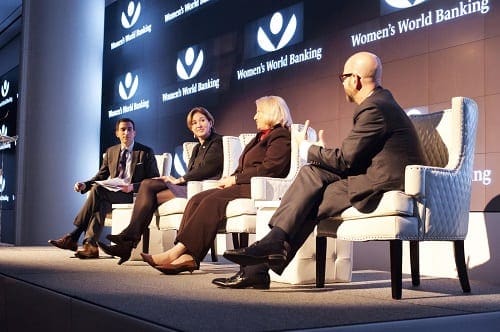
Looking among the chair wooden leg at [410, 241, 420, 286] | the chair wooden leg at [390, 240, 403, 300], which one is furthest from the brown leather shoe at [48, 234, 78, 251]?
the chair wooden leg at [390, 240, 403, 300]

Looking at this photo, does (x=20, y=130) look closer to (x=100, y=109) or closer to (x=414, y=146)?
(x=100, y=109)

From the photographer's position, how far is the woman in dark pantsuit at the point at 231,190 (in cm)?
389

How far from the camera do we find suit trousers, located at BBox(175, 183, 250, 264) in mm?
3879

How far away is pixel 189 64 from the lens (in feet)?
24.6

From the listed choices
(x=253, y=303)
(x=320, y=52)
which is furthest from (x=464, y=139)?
(x=320, y=52)

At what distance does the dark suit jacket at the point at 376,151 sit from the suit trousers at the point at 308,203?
0.28ft

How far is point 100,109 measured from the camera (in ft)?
29.2

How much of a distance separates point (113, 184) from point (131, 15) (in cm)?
394

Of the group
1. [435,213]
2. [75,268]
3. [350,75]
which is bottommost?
[75,268]

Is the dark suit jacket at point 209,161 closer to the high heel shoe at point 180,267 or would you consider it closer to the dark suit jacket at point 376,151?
the high heel shoe at point 180,267

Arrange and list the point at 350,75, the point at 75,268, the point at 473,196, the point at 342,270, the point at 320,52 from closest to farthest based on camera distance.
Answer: the point at 350,75
the point at 342,270
the point at 473,196
the point at 75,268
the point at 320,52

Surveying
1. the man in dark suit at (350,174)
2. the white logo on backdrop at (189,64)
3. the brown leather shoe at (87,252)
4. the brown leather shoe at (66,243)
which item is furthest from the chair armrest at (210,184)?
the white logo on backdrop at (189,64)

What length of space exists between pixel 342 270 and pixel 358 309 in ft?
4.15

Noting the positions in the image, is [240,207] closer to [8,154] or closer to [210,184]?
[210,184]
